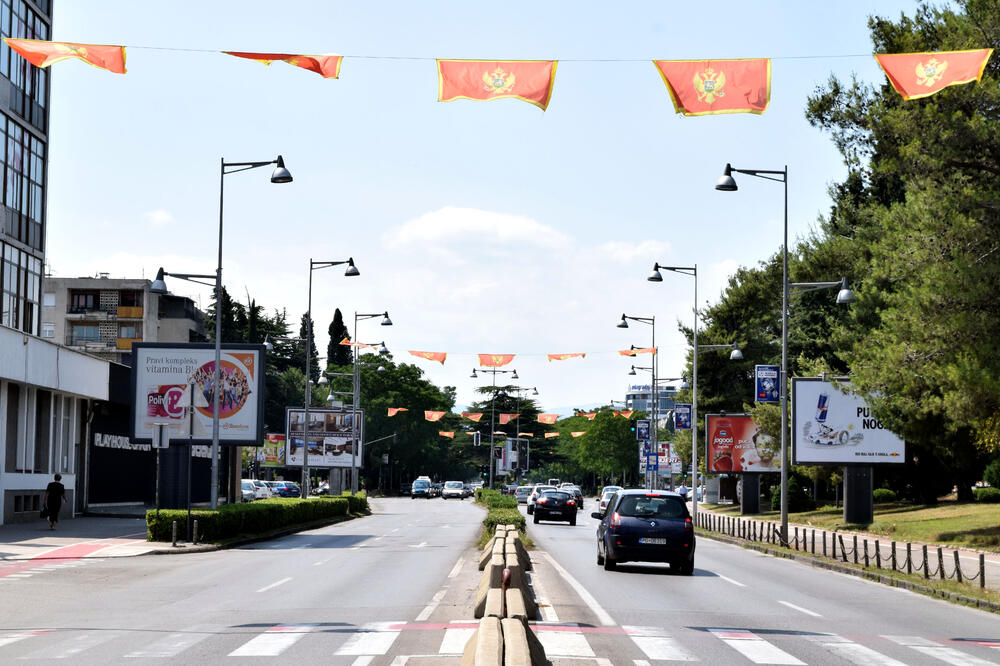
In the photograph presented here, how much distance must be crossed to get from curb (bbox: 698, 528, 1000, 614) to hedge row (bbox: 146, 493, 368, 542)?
48.8 ft

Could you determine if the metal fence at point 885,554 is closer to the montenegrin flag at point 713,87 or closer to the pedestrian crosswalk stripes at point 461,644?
the pedestrian crosswalk stripes at point 461,644

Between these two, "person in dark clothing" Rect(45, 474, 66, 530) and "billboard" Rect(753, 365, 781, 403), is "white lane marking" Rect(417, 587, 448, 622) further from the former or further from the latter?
"billboard" Rect(753, 365, 781, 403)

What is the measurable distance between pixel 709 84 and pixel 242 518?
23.2m

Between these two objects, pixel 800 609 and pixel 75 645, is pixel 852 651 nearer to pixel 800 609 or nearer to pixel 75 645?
pixel 800 609

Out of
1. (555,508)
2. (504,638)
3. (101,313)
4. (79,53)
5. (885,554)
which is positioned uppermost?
(101,313)

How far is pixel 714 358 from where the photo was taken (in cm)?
8000

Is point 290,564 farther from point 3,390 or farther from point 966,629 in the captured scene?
point 3,390

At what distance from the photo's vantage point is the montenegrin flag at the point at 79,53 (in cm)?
1745

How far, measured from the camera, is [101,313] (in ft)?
352

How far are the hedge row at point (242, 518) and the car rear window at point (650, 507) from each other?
12.9 metres

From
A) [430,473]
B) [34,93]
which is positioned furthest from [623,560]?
[430,473]

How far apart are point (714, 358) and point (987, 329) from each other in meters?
52.3

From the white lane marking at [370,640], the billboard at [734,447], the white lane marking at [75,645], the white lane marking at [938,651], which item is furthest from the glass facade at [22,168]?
the white lane marking at [938,651]

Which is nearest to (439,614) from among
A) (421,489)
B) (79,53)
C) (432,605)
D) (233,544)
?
(432,605)
